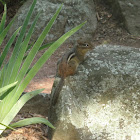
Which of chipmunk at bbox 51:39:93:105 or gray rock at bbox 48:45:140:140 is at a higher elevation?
chipmunk at bbox 51:39:93:105

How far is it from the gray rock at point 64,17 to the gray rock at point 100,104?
477 centimetres

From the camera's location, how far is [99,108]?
8.63 ft

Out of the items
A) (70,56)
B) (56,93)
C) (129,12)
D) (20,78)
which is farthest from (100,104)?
(129,12)

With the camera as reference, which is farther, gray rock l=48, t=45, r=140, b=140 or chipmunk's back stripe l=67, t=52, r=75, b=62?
chipmunk's back stripe l=67, t=52, r=75, b=62

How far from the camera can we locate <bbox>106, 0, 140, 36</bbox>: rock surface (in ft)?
24.8

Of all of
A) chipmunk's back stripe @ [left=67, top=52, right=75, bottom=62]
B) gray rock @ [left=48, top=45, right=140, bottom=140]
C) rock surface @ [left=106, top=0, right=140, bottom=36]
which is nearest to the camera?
gray rock @ [left=48, top=45, right=140, bottom=140]

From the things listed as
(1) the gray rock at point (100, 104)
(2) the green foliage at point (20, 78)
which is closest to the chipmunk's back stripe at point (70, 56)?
(1) the gray rock at point (100, 104)

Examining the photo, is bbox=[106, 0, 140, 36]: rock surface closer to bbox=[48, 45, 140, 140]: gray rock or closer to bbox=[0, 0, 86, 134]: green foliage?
bbox=[48, 45, 140, 140]: gray rock

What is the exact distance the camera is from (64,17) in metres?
7.73

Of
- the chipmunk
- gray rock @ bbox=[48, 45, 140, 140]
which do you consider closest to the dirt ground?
the chipmunk

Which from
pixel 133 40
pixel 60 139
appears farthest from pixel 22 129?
pixel 133 40

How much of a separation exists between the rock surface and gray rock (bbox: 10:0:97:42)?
2.25 feet

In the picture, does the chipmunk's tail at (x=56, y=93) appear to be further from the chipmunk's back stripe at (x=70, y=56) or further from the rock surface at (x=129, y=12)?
the rock surface at (x=129, y=12)

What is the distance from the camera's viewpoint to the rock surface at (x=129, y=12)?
7547 mm
